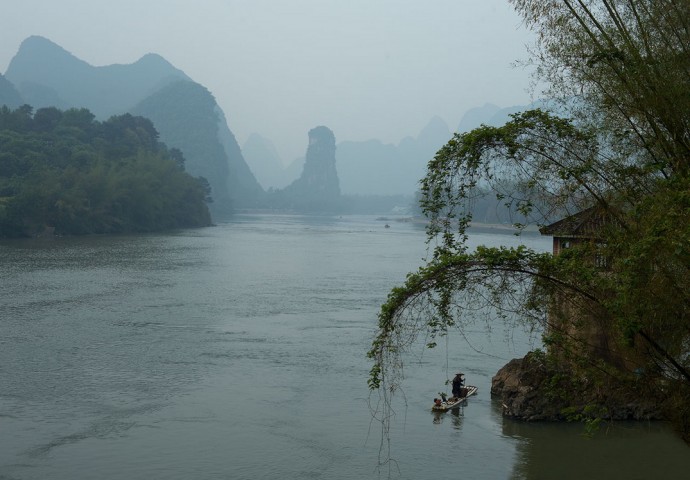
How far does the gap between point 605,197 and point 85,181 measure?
228 ft

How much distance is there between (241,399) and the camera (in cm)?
2059

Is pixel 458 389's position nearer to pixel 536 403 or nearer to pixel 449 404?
A: pixel 449 404

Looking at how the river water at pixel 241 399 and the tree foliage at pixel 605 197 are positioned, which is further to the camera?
the river water at pixel 241 399

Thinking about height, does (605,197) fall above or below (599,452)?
above

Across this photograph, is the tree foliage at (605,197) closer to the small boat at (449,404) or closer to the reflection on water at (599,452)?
the reflection on water at (599,452)

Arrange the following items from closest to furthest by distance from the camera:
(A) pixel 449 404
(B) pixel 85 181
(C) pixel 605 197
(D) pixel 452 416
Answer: (C) pixel 605 197 < (D) pixel 452 416 < (A) pixel 449 404 < (B) pixel 85 181

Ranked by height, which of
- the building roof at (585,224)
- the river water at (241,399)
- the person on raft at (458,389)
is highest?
the building roof at (585,224)

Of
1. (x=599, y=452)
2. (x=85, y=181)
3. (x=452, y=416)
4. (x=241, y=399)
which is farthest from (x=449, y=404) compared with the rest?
(x=85, y=181)

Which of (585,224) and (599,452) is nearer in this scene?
(585,224)

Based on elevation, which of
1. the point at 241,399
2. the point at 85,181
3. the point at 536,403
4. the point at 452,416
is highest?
the point at 85,181

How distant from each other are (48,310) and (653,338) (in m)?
27.9

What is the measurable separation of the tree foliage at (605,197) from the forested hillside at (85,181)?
197 feet

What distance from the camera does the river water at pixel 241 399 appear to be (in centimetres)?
1608

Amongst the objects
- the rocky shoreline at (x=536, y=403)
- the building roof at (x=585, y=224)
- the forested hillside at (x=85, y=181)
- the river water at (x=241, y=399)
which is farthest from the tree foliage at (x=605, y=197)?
the forested hillside at (x=85, y=181)
